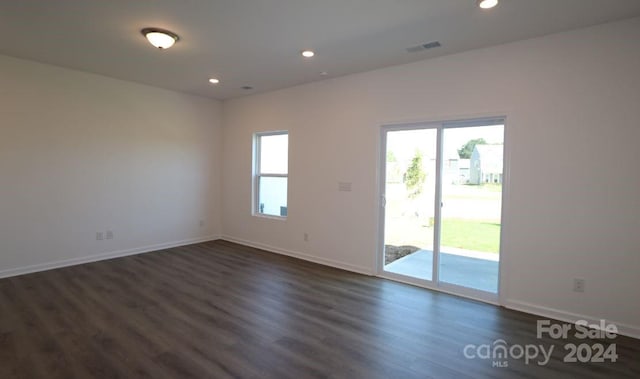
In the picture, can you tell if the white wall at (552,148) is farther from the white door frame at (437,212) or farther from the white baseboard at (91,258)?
the white baseboard at (91,258)

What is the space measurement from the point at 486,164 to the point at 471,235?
0.84 meters

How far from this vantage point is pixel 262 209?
19.6ft

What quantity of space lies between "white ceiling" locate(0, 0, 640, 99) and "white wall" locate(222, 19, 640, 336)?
0.73ft

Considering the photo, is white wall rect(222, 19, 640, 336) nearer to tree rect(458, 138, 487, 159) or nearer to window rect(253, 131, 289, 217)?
tree rect(458, 138, 487, 159)

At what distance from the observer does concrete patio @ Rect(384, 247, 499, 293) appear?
364 cm

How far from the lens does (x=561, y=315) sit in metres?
3.11

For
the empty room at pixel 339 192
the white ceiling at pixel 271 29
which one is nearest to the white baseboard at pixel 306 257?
the empty room at pixel 339 192

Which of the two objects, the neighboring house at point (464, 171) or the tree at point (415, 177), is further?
the tree at point (415, 177)

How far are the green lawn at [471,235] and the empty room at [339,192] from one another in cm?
2

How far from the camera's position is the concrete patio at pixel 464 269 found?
364 cm

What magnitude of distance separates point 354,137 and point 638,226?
3048 millimetres

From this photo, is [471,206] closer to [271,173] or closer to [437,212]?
[437,212]

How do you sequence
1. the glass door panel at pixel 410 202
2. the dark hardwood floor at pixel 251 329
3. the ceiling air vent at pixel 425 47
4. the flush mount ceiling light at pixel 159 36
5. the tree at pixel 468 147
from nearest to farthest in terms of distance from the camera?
1. the dark hardwood floor at pixel 251 329
2. the flush mount ceiling light at pixel 159 36
3. the ceiling air vent at pixel 425 47
4. the tree at pixel 468 147
5. the glass door panel at pixel 410 202

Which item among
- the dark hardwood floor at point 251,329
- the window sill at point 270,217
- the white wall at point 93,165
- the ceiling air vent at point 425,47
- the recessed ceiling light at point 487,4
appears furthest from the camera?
the window sill at point 270,217
